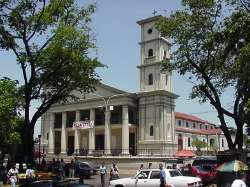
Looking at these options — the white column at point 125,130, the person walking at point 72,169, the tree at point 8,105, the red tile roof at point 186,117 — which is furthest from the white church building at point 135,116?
the tree at point 8,105

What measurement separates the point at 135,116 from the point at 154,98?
554cm

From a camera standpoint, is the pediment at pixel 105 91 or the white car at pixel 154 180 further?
the pediment at pixel 105 91

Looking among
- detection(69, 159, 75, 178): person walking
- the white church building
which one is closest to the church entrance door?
the white church building

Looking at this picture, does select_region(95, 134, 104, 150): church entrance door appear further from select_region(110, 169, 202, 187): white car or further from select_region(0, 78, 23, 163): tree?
select_region(110, 169, 202, 187): white car

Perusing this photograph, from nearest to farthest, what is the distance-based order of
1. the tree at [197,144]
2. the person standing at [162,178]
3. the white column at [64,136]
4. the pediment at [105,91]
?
1. the person standing at [162,178]
2. the pediment at [105,91]
3. the white column at [64,136]
4. the tree at [197,144]

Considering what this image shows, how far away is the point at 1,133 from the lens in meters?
32.2

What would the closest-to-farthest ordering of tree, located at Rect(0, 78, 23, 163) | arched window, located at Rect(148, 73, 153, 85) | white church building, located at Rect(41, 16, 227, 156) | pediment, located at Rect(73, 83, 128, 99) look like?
tree, located at Rect(0, 78, 23, 163), white church building, located at Rect(41, 16, 227, 156), arched window, located at Rect(148, 73, 153, 85), pediment, located at Rect(73, 83, 128, 99)

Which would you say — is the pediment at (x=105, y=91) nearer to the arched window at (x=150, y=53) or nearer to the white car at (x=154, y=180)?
the arched window at (x=150, y=53)

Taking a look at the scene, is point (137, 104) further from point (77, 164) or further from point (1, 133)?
point (1, 133)

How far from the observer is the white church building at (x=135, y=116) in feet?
240

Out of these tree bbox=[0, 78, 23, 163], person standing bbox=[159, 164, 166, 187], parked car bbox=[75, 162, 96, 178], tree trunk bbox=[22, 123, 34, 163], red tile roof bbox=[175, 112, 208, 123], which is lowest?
parked car bbox=[75, 162, 96, 178]

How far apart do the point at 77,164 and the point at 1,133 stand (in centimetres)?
1423

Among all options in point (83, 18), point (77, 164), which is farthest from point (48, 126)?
point (83, 18)

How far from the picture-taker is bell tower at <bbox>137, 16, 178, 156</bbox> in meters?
72.6
